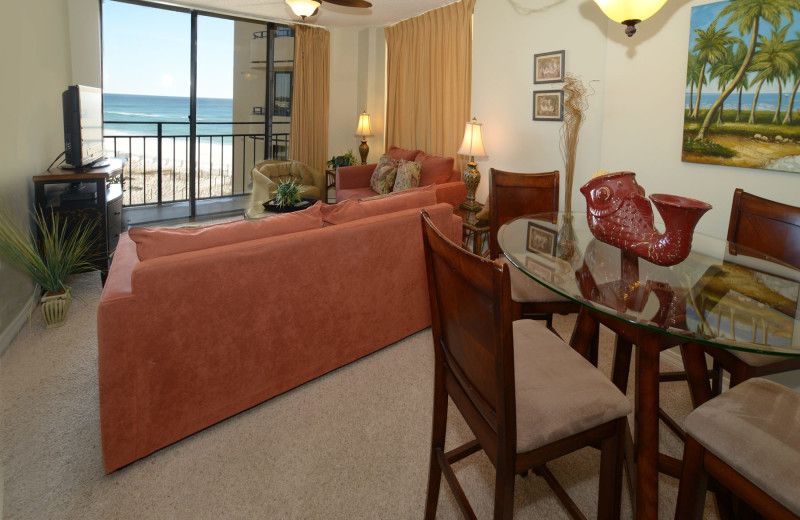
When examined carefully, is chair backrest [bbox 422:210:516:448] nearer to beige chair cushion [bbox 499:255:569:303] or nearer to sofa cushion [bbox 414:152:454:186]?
beige chair cushion [bbox 499:255:569:303]

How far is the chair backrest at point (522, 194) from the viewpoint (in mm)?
2701

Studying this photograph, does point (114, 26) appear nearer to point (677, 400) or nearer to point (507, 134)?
point (507, 134)

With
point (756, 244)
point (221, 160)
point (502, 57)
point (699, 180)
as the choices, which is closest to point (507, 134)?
point (502, 57)

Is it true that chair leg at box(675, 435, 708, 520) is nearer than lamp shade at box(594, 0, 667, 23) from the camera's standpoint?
Yes

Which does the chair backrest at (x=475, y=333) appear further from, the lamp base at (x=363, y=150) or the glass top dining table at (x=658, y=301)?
the lamp base at (x=363, y=150)

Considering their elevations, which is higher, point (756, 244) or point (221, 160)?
point (221, 160)

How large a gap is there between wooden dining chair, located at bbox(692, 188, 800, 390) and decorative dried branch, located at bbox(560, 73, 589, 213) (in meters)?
1.59

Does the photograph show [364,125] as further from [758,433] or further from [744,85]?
[758,433]

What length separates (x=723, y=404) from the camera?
119 cm

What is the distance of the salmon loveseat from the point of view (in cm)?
164

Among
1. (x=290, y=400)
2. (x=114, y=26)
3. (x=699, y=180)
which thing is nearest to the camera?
(x=290, y=400)

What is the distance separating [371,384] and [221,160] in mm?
5246

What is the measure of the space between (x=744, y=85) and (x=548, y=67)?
1.64 meters

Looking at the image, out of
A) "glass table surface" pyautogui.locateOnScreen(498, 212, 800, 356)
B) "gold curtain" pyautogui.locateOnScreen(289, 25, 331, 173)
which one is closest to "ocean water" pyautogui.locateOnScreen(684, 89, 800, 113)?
"glass table surface" pyautogui.locateOnScreen(498, 212, 800, 356)
